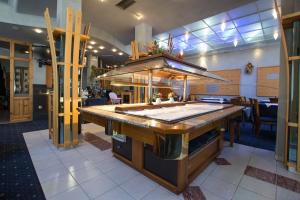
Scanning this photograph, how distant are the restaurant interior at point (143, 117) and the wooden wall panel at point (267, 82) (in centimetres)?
178

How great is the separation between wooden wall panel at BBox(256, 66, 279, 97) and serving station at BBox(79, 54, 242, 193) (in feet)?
19.0

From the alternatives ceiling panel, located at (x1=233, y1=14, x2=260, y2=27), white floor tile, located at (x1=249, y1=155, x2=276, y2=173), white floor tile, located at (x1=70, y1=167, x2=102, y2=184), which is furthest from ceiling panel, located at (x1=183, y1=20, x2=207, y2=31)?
white floor tile, located at (x1=70, y1=167, x2=102, y2=184)

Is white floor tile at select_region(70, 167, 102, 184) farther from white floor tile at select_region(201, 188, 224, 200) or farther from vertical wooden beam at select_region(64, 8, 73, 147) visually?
white floor tile at select_region(201, 188, 224, 200)

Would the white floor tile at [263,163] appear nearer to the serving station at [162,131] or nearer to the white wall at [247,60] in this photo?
the serving station at [162,131]

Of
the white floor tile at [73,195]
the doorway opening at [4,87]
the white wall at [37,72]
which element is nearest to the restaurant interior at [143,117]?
the white floor tile at [73,195]

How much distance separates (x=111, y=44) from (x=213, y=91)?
5.92 m

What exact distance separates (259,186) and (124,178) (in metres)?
1.68

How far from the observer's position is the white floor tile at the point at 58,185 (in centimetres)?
168

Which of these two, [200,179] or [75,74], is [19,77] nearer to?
[75,74]

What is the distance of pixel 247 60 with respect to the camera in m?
7.31

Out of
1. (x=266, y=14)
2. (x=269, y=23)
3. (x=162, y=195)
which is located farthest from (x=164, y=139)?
Result: (x=269, y=23)

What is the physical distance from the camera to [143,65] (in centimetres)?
151

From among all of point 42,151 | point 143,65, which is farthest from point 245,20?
point 42,151

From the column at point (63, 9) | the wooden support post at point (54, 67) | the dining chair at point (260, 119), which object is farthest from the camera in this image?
the dining chair at point (260, 119)
